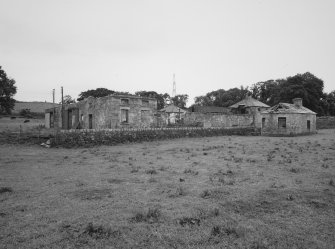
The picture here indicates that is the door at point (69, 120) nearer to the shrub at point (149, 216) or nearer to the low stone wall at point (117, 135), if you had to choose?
the low stone wall at point (117, 135)

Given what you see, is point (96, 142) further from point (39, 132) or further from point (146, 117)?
point (146, 117)

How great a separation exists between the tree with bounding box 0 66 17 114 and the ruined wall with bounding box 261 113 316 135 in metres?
50.6

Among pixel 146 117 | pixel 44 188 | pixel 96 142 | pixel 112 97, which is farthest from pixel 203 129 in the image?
pixel 44 188

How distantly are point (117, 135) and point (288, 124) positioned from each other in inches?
932

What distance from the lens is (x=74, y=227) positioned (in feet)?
13.1

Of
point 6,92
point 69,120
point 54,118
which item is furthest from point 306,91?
point 6,92

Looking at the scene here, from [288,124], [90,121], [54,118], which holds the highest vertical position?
[54,118]

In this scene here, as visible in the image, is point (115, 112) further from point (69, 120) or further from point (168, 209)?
point (168, 209)

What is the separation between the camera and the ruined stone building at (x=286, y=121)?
3033 centimetres

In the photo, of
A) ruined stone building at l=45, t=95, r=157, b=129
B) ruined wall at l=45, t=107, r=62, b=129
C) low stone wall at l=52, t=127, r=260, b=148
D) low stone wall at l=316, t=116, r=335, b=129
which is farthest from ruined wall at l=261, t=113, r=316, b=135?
ruined wall at l=45, t=107, r=62, b=129

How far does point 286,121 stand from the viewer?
30.5 metres

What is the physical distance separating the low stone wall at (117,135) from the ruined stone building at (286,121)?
9.61m

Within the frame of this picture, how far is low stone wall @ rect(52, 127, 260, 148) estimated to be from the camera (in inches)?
677

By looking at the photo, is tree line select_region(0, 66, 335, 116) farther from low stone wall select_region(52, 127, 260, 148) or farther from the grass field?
the grass field
